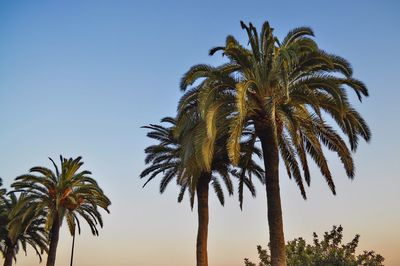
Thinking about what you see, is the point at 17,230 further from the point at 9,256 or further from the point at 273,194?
the point at 273,194

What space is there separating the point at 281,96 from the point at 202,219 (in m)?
12.3

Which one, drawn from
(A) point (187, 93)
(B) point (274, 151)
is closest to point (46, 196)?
(A) point (187, 93)

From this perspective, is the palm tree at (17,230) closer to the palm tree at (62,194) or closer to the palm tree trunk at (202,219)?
the palm tree at (62,194)

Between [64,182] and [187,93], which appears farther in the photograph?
[64,182]

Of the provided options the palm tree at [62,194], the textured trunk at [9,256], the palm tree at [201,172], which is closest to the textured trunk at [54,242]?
the palm tree at [62,194]

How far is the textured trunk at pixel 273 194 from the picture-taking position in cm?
1688

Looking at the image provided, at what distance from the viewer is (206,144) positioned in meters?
17.1

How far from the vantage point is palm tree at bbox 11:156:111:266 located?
32969 millimetres

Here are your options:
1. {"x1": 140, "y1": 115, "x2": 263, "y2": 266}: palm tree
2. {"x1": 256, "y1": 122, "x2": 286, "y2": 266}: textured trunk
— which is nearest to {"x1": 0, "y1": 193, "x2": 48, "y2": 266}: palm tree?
{"x1": 140, "y1": 115, "x2": 263, "y2": 266}: palm tree

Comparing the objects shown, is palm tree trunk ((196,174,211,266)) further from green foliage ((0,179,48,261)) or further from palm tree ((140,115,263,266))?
green foliage ((0,179,48,261))

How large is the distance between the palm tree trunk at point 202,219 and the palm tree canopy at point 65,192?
32.8 feet

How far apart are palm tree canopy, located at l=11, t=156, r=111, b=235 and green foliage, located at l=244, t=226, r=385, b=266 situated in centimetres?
1515

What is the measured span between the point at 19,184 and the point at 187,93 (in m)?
19.2

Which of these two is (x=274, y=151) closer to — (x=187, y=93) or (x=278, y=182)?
(x=278, y=182)
